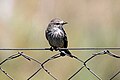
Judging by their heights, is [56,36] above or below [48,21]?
above

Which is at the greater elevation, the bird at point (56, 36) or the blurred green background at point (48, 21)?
the bird at point (56, 36)

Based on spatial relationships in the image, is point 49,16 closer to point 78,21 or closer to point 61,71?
point 78,21

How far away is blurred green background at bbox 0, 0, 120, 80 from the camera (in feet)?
14.5

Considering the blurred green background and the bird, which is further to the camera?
the blurred green background

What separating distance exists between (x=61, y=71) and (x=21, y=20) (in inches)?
40.9

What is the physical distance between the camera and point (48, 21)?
4.98 metres

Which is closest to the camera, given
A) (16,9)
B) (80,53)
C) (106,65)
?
(106,65)

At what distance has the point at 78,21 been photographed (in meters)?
5.06

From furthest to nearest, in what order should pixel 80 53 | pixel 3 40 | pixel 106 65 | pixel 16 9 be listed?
pixel 16 9 < pixel 3 40 < pixel 80 53 < pixel 106 65

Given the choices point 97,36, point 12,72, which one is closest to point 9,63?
point 12,72

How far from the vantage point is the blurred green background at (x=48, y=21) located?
14.5 ft

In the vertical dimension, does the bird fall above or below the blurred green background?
above

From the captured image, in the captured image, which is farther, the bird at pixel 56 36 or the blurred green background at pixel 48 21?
the blurred green background at pixel 48 21

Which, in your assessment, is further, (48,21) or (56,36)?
(48,21)
